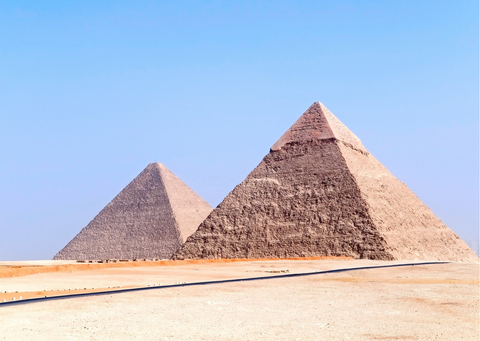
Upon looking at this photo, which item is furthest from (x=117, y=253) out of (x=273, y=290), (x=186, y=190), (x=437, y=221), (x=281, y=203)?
(x=273, y=290)

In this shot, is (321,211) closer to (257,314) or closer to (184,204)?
(184,204)

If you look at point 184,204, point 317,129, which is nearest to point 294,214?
point 317,129

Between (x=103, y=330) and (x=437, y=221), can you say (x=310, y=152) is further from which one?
(x=103, y=330)

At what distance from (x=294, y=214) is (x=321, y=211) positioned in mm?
2370

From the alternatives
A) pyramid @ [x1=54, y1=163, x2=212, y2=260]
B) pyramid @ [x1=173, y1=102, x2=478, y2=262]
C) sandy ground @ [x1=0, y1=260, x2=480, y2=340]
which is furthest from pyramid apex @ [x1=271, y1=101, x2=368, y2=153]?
sandy ground @ [x1=0, y1=260, x2=480, y2=340]

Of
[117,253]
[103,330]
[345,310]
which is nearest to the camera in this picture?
[103,330]

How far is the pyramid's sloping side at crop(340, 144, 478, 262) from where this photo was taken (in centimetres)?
4714

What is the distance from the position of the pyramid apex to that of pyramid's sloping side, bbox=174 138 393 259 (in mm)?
845

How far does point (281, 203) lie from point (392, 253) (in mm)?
11896

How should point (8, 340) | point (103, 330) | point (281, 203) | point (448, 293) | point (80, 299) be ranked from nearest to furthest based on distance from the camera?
point (8, 340) < point (103, 330) < point (80, 299) < point (448, 293) < point (281, 203)

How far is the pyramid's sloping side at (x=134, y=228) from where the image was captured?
7775 centimetres

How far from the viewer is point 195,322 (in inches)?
449

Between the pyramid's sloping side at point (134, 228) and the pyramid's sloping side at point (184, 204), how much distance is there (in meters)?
0.72

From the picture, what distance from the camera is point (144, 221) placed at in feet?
266
